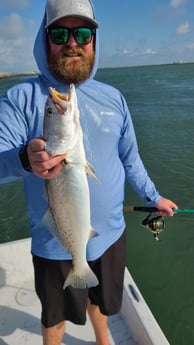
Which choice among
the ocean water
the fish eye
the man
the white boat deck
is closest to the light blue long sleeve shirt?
the man

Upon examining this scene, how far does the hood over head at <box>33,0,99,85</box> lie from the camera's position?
7.86ft

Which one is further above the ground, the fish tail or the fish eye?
the fish eye

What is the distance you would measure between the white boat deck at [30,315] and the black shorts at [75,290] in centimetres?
55

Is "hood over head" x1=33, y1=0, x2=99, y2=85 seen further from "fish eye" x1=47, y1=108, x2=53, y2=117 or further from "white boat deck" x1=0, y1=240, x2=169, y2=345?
"white boat deck" x1=0, y1=240, x2=169, y2=345

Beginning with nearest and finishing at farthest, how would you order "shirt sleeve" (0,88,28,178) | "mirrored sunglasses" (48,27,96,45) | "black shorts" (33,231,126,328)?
"shirt sleeve" (0,88,28,178)
"mirrored sunglasses" (48,27,96,45)
"black shorts" (33,231,126,328)

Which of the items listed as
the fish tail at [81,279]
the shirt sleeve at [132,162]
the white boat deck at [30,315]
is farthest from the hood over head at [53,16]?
the white boat deck at [30,315]

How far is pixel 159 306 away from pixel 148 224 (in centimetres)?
190

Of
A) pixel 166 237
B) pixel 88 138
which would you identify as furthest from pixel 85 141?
pixel 166 237

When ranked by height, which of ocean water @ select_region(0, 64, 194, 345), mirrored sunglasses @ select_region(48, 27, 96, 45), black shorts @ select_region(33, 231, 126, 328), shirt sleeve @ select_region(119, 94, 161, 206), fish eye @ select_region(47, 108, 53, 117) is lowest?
ocean water @ select_region(0, 64, 194, 345)

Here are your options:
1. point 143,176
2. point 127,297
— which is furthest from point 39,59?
point 127,297

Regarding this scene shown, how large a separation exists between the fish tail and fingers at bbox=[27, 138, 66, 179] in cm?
90

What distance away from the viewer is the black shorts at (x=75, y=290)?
259 centimetres

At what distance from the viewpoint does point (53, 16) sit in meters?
2.42

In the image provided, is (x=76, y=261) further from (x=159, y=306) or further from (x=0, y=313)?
(x=159, y=306)
